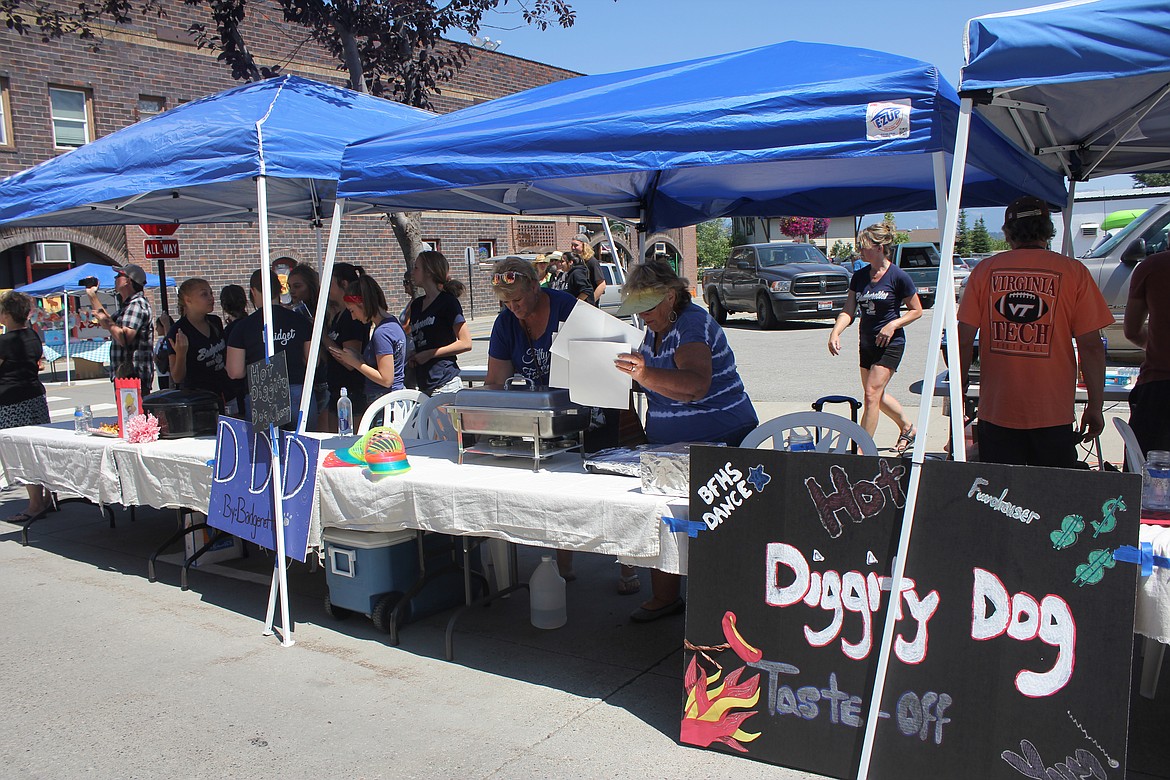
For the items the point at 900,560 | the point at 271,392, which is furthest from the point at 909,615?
the point at 271,392

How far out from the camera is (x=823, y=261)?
1972cm

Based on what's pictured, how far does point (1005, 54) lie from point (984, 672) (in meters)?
1.83

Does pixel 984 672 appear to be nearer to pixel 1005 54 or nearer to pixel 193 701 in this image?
pixel 1005 54

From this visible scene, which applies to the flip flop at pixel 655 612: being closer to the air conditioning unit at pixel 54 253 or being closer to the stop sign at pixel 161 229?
the stop sign at pixel 161 229

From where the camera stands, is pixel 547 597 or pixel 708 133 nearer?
pixel 708 133

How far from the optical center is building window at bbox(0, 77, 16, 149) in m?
15.9

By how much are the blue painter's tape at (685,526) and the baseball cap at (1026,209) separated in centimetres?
173

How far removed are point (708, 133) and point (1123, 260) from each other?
860cm

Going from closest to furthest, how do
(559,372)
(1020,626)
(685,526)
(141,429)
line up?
1. (1020,626)
2. (685,526)
3. (559,372)
4. (141,429)

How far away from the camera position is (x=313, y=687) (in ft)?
12.6

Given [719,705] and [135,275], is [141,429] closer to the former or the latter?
[135,275]

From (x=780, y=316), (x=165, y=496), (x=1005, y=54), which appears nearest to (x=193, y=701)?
(x=165, y=496)

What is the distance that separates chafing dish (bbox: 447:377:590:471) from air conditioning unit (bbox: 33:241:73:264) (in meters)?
16.3

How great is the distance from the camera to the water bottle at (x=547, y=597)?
437 cm
